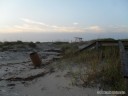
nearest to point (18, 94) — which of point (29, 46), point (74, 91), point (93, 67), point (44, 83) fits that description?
point (44, 83)

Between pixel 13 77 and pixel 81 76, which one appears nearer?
pixel 81 76

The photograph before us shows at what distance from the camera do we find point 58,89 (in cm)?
653

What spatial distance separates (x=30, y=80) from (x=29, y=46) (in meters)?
13.5

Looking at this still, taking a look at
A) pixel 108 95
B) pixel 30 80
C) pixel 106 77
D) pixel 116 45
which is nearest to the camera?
pixel 108 95

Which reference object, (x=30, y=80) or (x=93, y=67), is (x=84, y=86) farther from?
(x=30, y=80)

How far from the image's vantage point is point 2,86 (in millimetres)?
7422

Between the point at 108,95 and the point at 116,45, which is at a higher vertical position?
the point at 116,45

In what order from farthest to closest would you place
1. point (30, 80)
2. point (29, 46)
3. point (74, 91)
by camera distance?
1. point (29, 46)
2. point (30, 80)
3. point (74, 91)

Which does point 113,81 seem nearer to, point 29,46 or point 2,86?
point 2,86

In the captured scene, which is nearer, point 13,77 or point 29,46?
point 13,77

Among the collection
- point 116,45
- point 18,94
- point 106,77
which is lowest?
point 18,94

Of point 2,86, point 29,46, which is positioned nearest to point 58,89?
point 2,86

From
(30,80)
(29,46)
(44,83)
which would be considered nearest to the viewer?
(44,83)

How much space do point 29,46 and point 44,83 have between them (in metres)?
14.3
